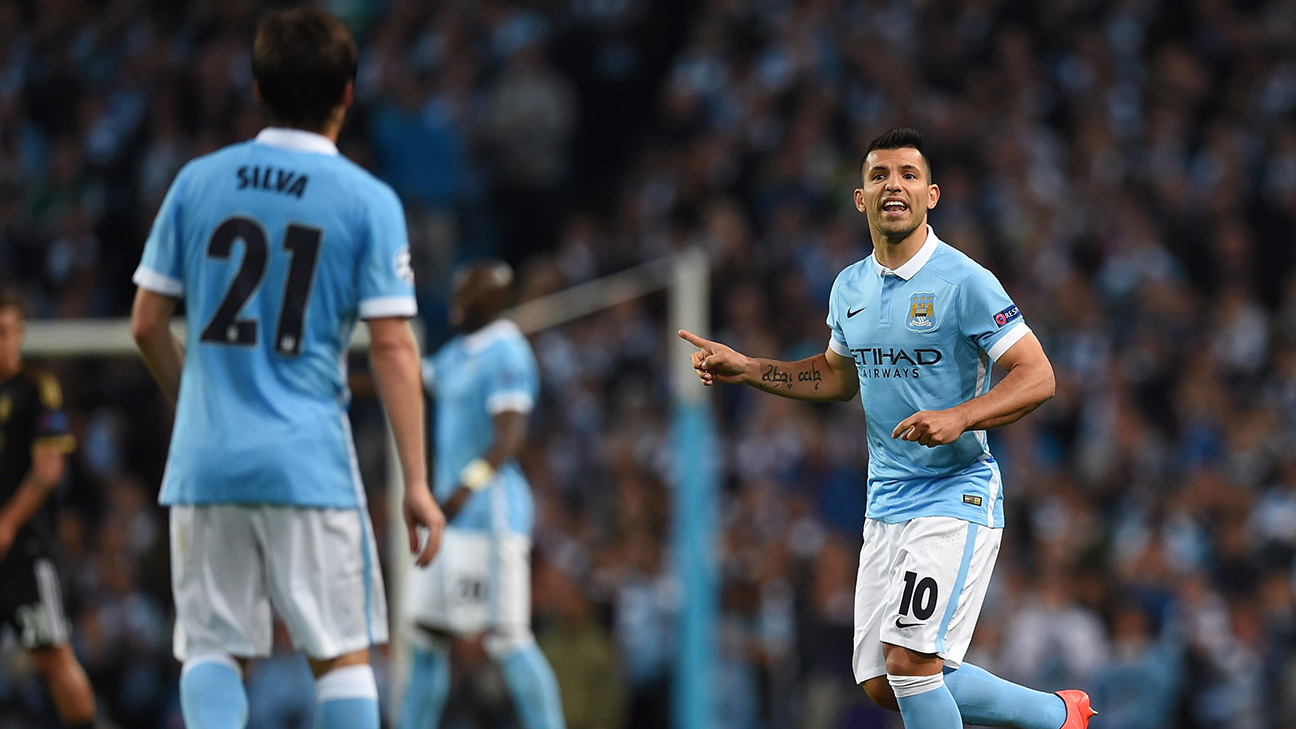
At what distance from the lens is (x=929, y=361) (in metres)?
4.52

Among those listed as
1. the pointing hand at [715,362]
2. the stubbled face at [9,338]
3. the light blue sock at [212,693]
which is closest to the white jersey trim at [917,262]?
the pointing hand at [715,362]

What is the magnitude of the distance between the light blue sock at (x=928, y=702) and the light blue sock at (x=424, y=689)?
12.1 ft

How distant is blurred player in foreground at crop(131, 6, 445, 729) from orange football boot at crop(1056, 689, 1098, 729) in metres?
2.00

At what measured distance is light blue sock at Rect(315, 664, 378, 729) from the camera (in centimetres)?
425

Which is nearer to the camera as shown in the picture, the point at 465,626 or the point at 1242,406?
the point at 465,626

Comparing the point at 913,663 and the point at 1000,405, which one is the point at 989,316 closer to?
the point at 1000,405

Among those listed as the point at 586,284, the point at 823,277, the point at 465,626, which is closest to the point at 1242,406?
→ the point at 823,277

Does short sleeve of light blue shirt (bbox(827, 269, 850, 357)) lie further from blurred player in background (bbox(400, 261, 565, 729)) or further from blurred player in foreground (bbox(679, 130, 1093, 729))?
blurred player in background (bbox(400, 261, 565, 729))

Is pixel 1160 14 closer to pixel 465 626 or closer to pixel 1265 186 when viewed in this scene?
pixel 1265 186

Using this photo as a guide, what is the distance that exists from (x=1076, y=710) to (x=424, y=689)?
12.4ft

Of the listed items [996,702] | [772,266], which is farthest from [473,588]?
[772,266]

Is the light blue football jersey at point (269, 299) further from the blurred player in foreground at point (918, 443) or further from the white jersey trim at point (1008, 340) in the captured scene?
the white jersey trim at point (1008, 340)

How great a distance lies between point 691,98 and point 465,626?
8.29m

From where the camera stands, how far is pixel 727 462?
12.9 meters
